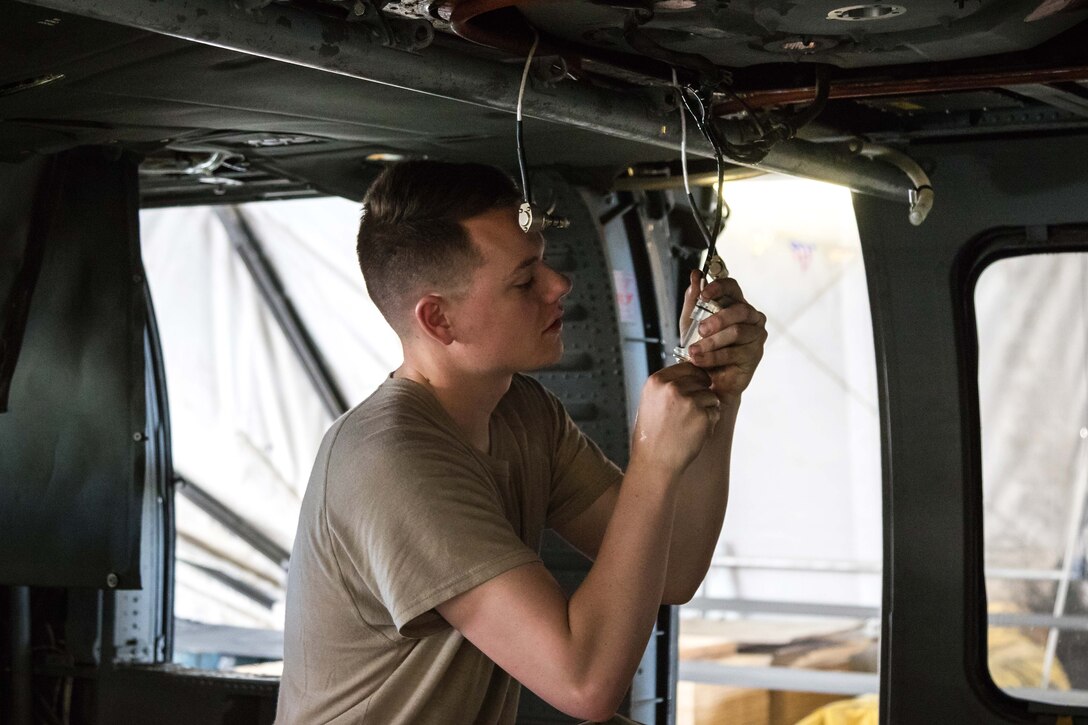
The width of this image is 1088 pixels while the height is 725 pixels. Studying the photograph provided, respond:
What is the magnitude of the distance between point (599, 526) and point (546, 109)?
779 mm

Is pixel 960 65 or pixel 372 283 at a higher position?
pixel 960 65

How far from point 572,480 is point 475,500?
20.9 inches

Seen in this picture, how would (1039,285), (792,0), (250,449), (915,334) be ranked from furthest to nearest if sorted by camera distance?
(250,449) → (1039,285) → (915,334) → (792,0)

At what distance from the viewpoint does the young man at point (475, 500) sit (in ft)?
5.82

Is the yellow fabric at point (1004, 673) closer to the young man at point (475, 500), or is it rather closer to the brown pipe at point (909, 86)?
the brown pipe at point (909, 86)

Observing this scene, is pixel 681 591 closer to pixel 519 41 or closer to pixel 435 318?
pixel 435 318

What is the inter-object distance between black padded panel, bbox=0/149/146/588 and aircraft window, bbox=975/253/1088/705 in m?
→ 5.15

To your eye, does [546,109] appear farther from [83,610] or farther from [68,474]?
[83,610]

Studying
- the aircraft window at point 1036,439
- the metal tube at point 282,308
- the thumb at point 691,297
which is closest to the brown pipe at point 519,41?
the thumb at point 691,297

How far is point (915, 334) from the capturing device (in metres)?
3.29

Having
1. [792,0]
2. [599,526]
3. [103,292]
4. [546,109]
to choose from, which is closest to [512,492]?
[599,526]

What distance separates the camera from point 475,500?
1.87m

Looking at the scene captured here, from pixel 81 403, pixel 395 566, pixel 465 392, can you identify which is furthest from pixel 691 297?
pixel 81 403

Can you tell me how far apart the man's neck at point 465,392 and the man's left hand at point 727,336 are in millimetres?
343
